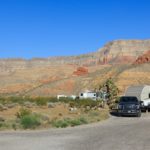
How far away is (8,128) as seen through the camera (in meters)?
24.6

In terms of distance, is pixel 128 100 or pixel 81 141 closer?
pixel 81 141

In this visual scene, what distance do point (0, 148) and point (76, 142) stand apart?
336 cm

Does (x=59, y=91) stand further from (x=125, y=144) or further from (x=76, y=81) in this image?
(x=125, y=144)

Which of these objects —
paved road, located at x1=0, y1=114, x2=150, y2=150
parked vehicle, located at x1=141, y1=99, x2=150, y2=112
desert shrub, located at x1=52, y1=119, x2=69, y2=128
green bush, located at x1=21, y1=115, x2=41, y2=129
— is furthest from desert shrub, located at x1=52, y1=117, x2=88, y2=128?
parked vehicle, located at x1=141, y1=99, x2=150, y2=112

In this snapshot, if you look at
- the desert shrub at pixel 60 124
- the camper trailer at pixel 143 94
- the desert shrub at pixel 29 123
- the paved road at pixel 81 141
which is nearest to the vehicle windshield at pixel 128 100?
the camper trailer at pixel 143 94

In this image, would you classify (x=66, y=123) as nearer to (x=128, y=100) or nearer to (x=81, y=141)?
(x=81, y=141)

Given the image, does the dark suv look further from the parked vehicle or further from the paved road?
the paved road

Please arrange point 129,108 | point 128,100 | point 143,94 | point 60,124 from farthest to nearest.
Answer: point 143,94 < point 128,100 < point 129,108 < point 60,124

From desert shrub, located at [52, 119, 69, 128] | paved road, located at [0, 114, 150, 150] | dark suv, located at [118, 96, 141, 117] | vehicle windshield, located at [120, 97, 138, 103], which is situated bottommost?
paved road, located at [0, 114, 150, 150]

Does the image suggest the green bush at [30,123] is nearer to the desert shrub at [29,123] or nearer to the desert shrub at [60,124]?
the desert shrub at [29,123]

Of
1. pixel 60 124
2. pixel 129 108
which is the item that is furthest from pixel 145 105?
pixel 60 124

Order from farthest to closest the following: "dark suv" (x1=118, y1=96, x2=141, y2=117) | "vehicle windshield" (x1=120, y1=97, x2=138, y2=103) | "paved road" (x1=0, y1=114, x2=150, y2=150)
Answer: "vehicle windshield" (x1=120, y1=97, x2=138, y2=103), "dark suv" (x1=118, y1=96, x2=141, y2=117), "paved road" (x1=0, y1=114, x2=150, y2=150)

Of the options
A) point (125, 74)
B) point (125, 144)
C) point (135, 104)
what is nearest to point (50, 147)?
point (125, 144)

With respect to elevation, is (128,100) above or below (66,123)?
above
